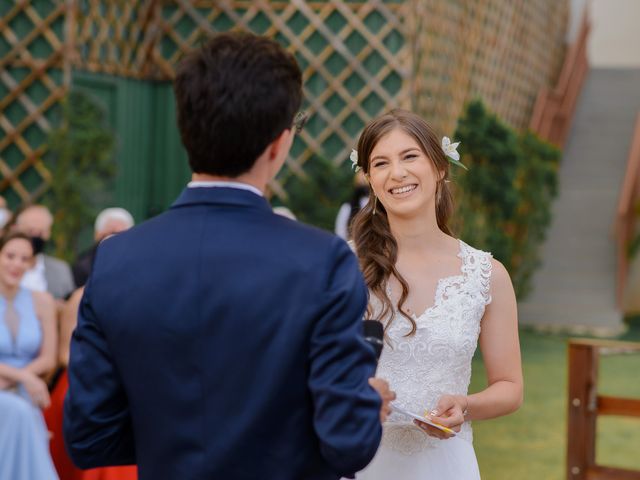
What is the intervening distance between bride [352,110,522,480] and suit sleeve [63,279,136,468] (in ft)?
2.12

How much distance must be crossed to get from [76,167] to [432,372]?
173 inches

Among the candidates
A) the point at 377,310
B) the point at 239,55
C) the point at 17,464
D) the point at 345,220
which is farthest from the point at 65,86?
the point at 239,55

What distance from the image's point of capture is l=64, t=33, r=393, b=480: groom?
3.87ft

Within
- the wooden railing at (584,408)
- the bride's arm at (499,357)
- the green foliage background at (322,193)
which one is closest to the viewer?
the bride's arm at (499,357)

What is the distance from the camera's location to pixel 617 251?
8.44m

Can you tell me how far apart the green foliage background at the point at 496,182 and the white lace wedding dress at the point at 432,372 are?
4629 mm

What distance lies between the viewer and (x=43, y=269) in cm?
447

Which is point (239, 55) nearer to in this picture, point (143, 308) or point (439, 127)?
point (143, 308)

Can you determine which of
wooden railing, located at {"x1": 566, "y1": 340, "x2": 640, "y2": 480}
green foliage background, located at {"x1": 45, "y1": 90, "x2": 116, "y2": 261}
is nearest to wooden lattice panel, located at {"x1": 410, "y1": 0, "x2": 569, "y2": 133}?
green foliage background, located at {"x1": 45, "y1": 90, "x2": 116, "y2": 261}

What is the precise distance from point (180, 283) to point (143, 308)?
0.06m

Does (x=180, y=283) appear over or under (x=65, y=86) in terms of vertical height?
under

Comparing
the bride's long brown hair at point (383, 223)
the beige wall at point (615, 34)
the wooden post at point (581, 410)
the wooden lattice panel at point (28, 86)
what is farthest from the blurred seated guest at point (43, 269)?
the beige wall at point (615, 34)

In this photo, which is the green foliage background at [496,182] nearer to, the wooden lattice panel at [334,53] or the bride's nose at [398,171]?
the wooden lattice panel at [334,53]

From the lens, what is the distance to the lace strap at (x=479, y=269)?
6.03 feet
